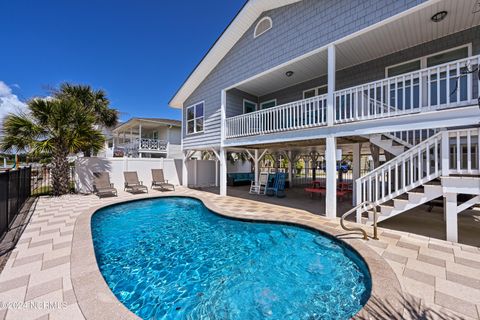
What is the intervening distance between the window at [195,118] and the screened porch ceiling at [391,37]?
15.1ft

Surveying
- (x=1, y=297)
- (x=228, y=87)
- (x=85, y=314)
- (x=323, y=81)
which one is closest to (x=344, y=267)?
(x=85, y=314)

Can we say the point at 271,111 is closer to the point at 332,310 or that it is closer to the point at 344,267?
the point at 344,267

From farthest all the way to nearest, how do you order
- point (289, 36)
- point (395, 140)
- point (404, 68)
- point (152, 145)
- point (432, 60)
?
1. point (152, 145)
2. point (289, 36)
3. point (404, 68)
4. point (432, 60)
5. point (395, 140)

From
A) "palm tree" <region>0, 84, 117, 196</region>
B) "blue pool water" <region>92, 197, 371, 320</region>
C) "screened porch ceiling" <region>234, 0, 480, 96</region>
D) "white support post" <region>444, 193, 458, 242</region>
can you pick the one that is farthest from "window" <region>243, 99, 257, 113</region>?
"white support post" <region>444, 193, 458, 242</region>

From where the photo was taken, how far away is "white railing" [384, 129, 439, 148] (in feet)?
20.2

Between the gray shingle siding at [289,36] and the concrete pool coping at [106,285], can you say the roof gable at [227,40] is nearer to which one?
the gray shingle siding at [289,36]

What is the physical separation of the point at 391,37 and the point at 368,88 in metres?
2.35

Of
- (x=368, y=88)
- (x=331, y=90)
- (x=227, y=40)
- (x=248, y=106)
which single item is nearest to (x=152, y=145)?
(x=248, y=106)

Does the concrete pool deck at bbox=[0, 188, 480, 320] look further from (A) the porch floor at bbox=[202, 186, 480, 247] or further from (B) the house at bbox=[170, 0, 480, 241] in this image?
(B) the house at bbox=[170, 0, 480, 241]

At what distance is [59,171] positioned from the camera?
10.0 m

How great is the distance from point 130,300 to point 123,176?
11369 mm

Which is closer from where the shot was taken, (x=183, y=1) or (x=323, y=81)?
(x=323, y=81)

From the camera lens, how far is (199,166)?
1555 centimetres

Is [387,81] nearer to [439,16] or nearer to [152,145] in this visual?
[439,16]
